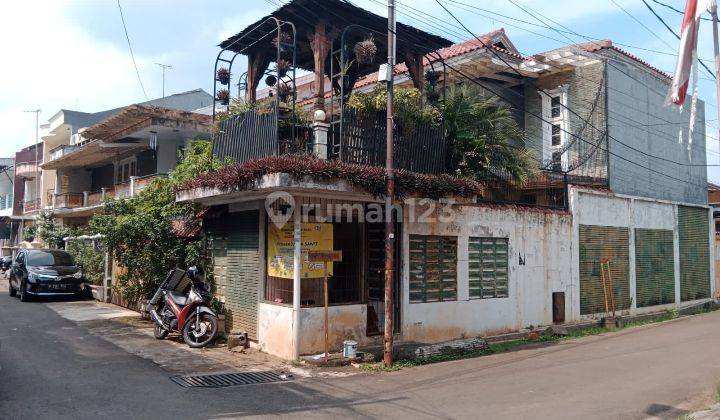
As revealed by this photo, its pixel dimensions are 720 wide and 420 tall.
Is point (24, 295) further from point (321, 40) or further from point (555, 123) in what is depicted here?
point (555, 123)

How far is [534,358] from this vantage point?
10758 mm

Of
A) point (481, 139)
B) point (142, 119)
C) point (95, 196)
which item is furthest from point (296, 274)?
point (95, 196)

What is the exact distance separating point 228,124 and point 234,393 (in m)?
5.87

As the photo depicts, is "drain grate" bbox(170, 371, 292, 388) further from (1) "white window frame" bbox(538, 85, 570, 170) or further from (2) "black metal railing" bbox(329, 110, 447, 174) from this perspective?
(1) "white window frame" bbox(538, 85, 570, 170)

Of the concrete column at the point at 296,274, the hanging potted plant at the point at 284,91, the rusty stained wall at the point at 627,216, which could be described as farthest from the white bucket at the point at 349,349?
the rusty stained wall at the point at 627,216

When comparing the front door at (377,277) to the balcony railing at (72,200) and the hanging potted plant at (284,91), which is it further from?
the balcony railing at (72,200)

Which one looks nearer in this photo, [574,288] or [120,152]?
[574,288]

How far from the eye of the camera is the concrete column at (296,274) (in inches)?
379

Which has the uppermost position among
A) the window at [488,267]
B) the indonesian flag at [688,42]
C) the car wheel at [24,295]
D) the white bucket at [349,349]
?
the indonesian flag at [688,42]

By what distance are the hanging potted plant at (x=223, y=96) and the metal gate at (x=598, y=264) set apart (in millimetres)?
10174

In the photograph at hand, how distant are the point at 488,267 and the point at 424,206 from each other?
8.15 feet

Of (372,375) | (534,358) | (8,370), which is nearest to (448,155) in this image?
(534,358)

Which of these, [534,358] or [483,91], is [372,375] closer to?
[534,358]

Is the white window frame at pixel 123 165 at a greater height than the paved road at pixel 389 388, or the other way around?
the white window frame at pixel 123 165
